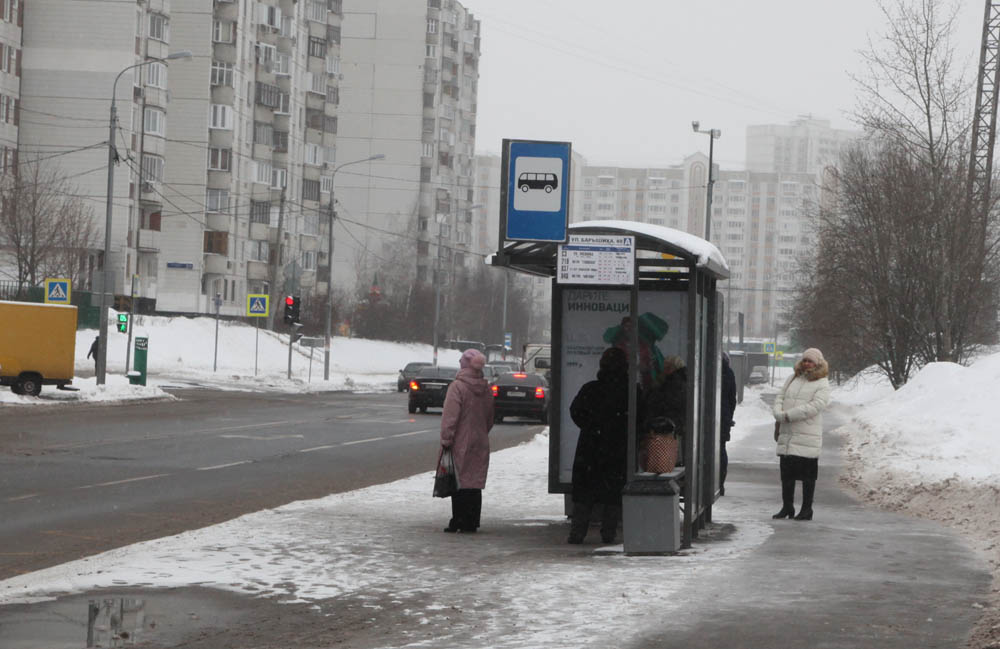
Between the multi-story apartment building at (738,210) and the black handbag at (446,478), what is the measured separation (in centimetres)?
14276

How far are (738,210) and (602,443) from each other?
Result: 6292 inches

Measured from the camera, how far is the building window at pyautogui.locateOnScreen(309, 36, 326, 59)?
101250 mm

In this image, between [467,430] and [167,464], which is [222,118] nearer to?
[167,464]

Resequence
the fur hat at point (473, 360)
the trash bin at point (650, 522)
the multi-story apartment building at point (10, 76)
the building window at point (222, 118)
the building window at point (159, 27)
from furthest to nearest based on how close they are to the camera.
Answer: the building window at point (222, 118) < the building window at point (159, 27) < the multi-story apartment building at point (10, 76) < the fur hat at point (473, 360) < the trash bin at point (650, 522)

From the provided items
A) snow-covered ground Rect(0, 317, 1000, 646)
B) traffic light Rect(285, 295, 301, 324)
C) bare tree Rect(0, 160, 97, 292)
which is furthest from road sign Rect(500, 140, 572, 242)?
bare tree Rect(0, 160, 97, 292)

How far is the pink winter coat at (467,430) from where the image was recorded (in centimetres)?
1313

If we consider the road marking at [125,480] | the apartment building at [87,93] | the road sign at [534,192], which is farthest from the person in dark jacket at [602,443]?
the apartment building at [87,93]

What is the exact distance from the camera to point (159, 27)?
78875 mm

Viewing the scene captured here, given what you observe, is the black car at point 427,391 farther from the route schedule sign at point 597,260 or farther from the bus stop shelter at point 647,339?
the route schedule sign at point 597,260

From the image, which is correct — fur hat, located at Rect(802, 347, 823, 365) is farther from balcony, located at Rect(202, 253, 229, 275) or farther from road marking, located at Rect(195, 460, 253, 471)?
balcony, located at Rect(202, 253, 229, 275)

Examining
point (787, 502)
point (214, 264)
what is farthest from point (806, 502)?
point (214, 264)

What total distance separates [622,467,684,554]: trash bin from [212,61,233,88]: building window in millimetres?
77755

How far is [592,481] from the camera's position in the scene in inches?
488

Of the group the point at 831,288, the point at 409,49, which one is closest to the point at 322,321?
the point at 409,49
